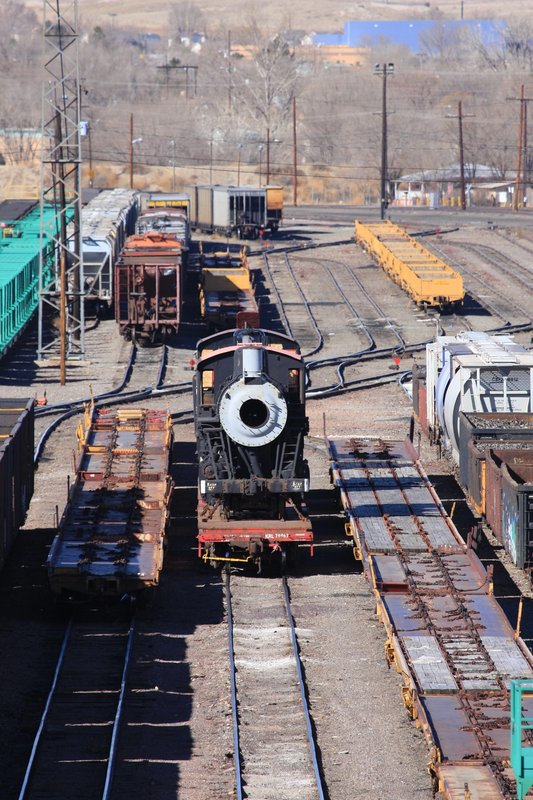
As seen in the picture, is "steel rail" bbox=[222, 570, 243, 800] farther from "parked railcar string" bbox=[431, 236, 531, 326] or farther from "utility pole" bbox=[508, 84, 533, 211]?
"utility pole" bbox=[508, 84, 533, 211]

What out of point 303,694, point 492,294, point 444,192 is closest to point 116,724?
point 303,694

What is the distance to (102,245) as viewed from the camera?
48812 mm

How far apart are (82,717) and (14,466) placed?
21.9 ft

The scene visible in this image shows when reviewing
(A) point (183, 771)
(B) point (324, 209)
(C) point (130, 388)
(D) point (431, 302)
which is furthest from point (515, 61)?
(A) point (183, 771)

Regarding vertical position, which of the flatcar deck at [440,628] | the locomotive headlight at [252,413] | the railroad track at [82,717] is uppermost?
the locomotive headlight at [252,413]

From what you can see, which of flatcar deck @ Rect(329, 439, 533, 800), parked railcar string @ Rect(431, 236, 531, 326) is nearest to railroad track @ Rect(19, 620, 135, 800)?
flatcar deck @ Rect(329, 439, 533, 800)

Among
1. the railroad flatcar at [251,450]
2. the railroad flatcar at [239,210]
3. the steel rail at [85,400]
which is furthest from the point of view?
the railroad flatcar at [239,210]

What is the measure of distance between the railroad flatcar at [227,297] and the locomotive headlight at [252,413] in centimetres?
2098

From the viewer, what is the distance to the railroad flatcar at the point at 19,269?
41.3 metres

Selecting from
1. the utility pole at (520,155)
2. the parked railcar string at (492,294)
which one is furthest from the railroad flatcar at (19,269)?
the utility pole at (520,155)

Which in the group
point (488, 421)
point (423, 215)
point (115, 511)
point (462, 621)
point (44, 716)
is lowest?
point (44, 716)

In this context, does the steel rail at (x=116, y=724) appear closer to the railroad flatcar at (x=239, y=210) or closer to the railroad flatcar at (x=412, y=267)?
the railroad flatcar at (x=412, y=267)

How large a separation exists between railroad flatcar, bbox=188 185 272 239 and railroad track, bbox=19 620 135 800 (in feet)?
172

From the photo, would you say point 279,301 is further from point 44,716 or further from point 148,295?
point 44,716
